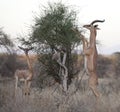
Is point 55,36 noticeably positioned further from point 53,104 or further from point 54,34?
point 53,104

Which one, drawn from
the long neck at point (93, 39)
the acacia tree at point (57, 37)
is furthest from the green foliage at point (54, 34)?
the long neck at point (93, 39)

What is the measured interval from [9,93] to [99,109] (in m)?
4.54

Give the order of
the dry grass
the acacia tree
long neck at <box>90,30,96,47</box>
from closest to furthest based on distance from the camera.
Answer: the dry grass, long neck at <box>90,30,96,47</box>, the acacia tree

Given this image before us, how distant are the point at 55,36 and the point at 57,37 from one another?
0.44 feet

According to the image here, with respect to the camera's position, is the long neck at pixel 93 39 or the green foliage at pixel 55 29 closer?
the long neck at pixel 93 39

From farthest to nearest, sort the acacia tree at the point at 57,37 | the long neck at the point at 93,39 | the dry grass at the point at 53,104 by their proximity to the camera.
→ the acacia tree at the point at 57,37 < the long neck at the point at 93,39 < the dry grass at the point at 53,104

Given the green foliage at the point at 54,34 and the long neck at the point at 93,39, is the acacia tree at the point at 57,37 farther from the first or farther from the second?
the long neck at the point at 93,39

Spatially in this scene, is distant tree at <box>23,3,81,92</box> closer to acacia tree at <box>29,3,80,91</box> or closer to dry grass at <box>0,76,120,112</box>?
acacia tree at <box>29,3,80,91</box>

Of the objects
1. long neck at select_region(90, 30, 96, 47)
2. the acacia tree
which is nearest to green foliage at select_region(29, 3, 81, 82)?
the acacia tree

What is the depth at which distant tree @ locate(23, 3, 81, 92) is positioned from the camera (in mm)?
21891

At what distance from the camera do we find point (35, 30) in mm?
22375

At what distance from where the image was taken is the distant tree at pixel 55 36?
71.8 ft

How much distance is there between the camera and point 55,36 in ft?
72.1

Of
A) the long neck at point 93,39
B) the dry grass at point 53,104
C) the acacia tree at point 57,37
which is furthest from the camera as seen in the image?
the acacia tree at point 57,37
